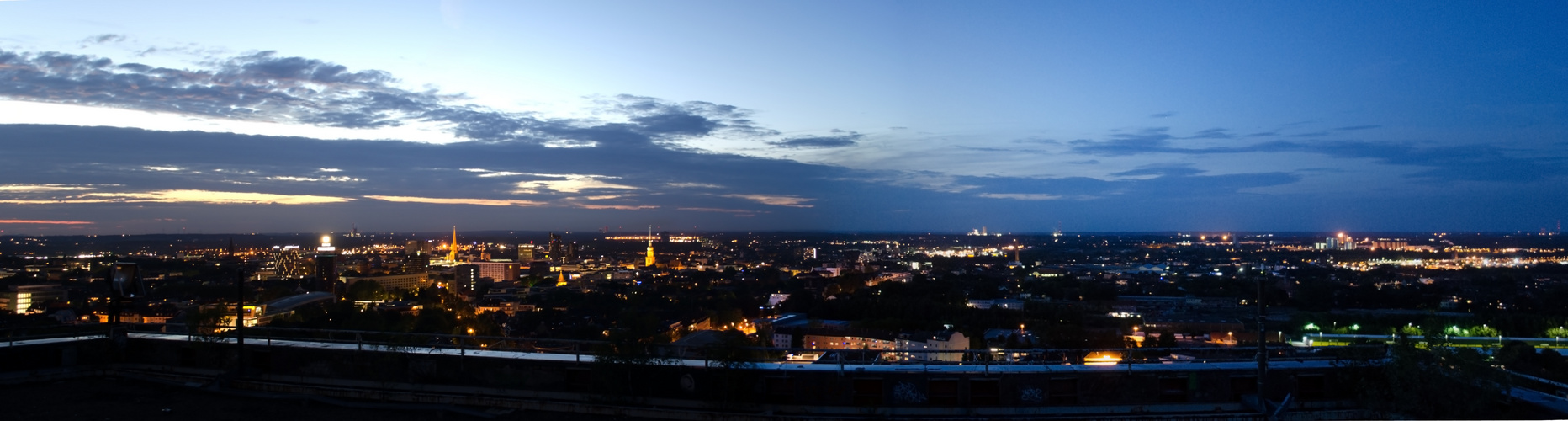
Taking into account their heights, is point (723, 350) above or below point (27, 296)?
above

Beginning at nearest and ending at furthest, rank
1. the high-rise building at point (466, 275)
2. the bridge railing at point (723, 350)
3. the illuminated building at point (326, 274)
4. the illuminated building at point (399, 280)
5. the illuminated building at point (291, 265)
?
the bridge railing at point (723, 350), the illuminated building at point (326, 274), the illuminated building at point (399, 280), the illuminated building at point (291, 265), the high-rise building at point (466, 275)

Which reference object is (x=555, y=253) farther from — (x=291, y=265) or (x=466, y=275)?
(x=291, y=265)

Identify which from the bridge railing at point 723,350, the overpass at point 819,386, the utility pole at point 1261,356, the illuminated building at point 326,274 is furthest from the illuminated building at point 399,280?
the utility pole at point 1261,356

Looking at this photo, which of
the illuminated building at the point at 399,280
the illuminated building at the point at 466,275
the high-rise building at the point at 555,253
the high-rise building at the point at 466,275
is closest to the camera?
the illuminated building at the point at 399,280

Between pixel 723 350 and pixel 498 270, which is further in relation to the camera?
pixel 498 270

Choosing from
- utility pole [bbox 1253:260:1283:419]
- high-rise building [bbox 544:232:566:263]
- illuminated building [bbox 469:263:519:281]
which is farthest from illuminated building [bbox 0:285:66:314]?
high-rise building [bbox 544:232:566:263]

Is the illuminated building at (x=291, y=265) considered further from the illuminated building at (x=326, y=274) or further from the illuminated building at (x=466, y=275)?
the illuminated building at (x=466, y=275)

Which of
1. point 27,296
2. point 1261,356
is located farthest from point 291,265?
point 1261,356

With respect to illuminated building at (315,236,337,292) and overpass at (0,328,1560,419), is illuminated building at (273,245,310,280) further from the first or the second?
overpass at (0,328,1560,419)

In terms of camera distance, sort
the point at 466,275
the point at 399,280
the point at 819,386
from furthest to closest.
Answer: the point at 466,275
the point at 399,280
the point at 819,386

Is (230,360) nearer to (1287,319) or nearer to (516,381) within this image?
(516,381)

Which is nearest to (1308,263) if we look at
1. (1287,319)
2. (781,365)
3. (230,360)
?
(1287,319)
